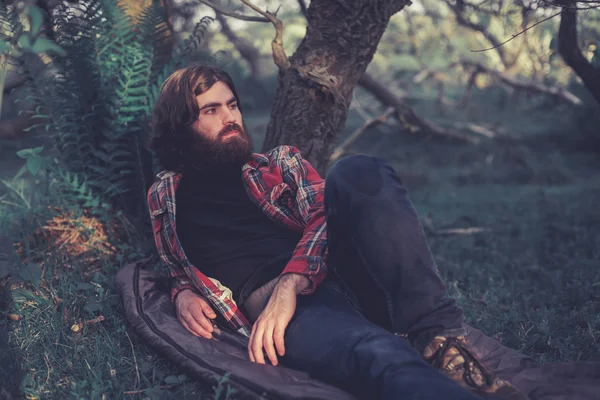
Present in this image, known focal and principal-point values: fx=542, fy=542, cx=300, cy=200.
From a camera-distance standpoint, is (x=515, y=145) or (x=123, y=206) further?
(x=515, y=145)

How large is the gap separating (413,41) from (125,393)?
362 inches

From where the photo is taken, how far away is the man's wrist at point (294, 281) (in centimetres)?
224

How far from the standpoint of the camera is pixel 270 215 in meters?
2.64

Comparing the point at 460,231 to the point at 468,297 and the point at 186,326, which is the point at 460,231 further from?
the point at 186,326

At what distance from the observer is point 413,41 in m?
10.1

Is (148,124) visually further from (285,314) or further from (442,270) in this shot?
(442,270)

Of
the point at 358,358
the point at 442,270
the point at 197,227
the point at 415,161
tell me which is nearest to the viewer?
the point at 358,358

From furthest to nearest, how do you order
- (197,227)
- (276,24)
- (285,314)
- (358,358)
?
1. (276,24)
2. (197,227)
3. (285,314)
4. (358,358)

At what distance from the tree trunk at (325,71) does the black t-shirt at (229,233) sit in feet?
2.59

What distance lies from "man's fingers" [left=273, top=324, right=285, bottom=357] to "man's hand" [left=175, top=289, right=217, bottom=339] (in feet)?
1.39

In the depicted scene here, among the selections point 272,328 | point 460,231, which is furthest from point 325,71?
point 460,231

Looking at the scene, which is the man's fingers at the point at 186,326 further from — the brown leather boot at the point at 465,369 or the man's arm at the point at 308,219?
the brown leather boot at the point at 465,369

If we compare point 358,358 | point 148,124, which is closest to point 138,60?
point 148,124

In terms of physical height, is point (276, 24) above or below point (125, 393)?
above
